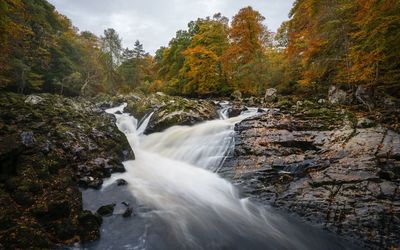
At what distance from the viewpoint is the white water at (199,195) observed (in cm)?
610

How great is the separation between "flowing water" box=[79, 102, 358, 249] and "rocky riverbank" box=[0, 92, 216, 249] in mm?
602

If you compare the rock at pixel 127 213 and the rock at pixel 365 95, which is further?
the rock at pixel 365 95

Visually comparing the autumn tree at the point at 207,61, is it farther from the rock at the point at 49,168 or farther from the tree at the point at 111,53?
the tree at the point at 111,53

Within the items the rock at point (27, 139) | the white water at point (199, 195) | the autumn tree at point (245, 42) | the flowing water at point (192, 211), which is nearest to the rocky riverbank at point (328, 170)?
the flowing water at point (192, 211)

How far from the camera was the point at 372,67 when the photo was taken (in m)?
11.5

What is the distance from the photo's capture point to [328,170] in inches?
293

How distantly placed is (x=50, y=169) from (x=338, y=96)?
14.1 m

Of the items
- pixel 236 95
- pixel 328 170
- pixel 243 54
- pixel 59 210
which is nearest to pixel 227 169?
pixel 328 170

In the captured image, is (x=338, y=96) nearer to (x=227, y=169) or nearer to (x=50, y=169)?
(x=227, y=169)

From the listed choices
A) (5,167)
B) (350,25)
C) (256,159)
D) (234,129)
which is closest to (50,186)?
(5,167)

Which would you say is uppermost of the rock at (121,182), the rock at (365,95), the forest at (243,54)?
the forest at (243,54)

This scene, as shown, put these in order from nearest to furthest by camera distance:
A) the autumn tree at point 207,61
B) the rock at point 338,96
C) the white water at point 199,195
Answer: the white water at point 199,195 < the rock at point 338,96 < the autumn tree at point 207,61

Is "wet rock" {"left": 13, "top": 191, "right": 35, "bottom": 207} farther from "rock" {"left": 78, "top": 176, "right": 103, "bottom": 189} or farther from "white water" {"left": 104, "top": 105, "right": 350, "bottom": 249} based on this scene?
"white water" {"left": 104, "top": 105, "right": 350, "bottom": 249}

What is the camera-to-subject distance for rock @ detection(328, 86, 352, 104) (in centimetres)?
1398
